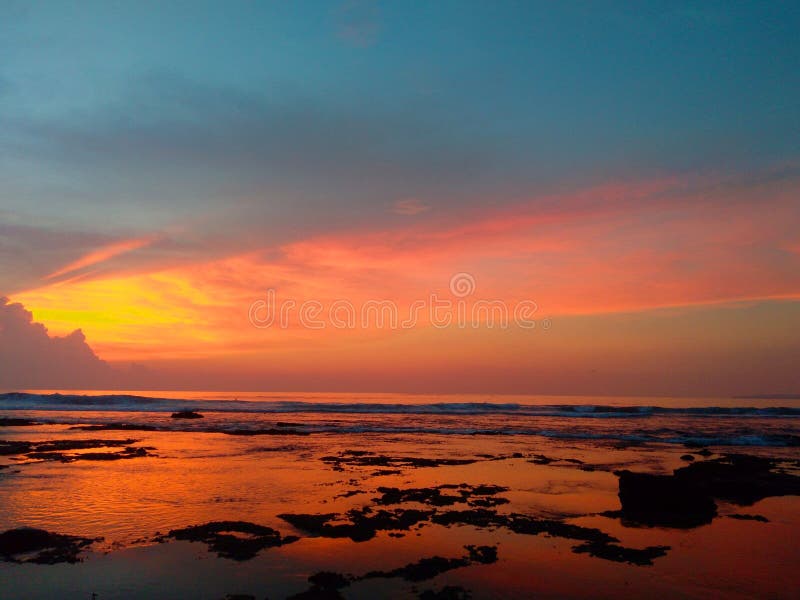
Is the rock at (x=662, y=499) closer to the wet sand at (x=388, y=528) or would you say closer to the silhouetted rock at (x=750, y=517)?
the wet sand at (x=388, y=528)

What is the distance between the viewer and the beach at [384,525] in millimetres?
10383

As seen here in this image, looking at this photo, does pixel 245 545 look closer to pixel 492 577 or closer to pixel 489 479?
pixel 492 577

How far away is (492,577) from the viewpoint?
35.2ft

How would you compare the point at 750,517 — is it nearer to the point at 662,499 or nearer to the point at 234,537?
the point at 662,499

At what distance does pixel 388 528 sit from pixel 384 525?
0.29 meters

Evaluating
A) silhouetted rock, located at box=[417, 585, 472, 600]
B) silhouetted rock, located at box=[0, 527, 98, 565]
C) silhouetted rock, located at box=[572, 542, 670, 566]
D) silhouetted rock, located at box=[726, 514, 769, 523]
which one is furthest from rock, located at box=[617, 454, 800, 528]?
silhouetted rock, located at box=[0, 527, 98, 565]

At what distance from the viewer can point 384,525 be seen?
14.5 metres

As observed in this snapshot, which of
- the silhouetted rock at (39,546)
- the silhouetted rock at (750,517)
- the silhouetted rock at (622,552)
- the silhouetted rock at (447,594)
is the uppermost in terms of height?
the silhouetted rock at (447,594)

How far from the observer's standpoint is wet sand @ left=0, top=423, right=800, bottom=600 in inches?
408

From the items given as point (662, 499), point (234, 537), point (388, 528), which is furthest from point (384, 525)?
point (662, 499)

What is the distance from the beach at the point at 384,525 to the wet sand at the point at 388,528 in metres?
0.07

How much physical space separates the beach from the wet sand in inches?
2.7

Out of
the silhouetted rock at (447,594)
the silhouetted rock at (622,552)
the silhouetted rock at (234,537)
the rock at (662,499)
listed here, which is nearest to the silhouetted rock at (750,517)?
the rock at (662,499)

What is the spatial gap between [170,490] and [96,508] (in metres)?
3.19
